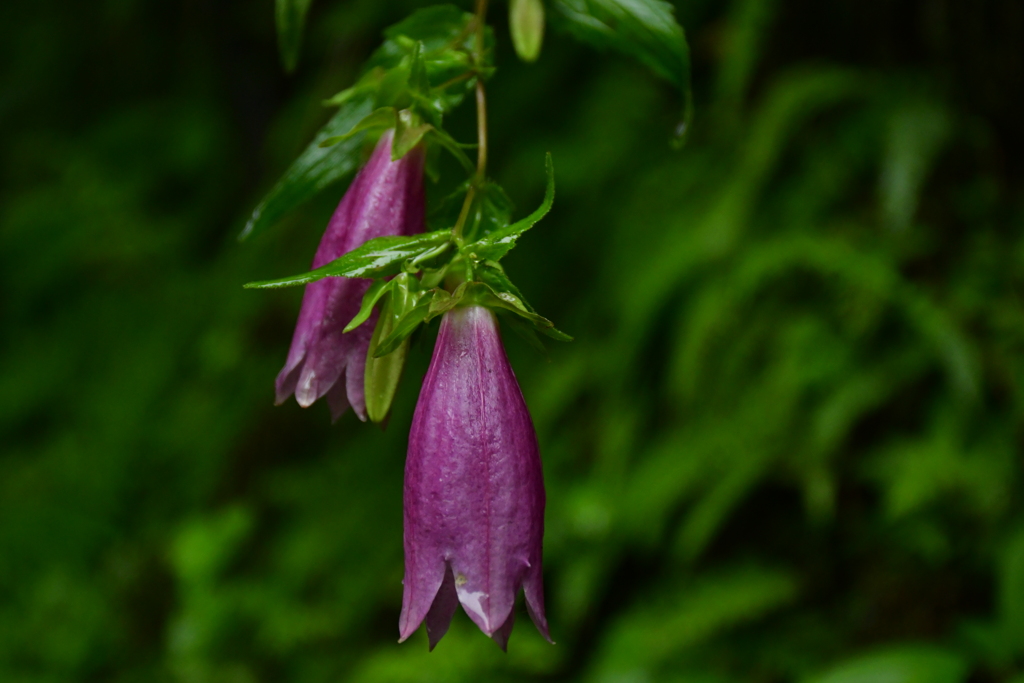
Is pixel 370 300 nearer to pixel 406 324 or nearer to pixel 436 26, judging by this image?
pixel 406 324

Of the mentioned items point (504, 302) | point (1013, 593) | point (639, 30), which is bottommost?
point (1013, 593)

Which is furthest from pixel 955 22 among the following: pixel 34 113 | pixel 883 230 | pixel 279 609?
pixel 34 113

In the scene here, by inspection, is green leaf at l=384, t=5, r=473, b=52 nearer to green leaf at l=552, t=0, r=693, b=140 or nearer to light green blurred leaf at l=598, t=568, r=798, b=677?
green leaf at l=552, t=0, r=693, b=140

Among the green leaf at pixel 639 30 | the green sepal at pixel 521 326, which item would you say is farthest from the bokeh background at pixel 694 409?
the green sepal at pixel 521 326

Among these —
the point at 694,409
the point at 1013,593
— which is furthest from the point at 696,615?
the point at 1013,593

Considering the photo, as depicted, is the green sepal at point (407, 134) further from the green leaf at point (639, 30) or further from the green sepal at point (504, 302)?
the green leaf at point (639, 30)

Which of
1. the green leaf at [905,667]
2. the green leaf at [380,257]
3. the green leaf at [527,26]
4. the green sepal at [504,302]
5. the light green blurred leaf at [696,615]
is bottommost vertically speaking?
the light green blurred leaf at [696,615]

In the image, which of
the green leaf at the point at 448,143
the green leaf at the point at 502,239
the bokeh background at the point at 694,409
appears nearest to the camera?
the green leaf at the point at 502,239
